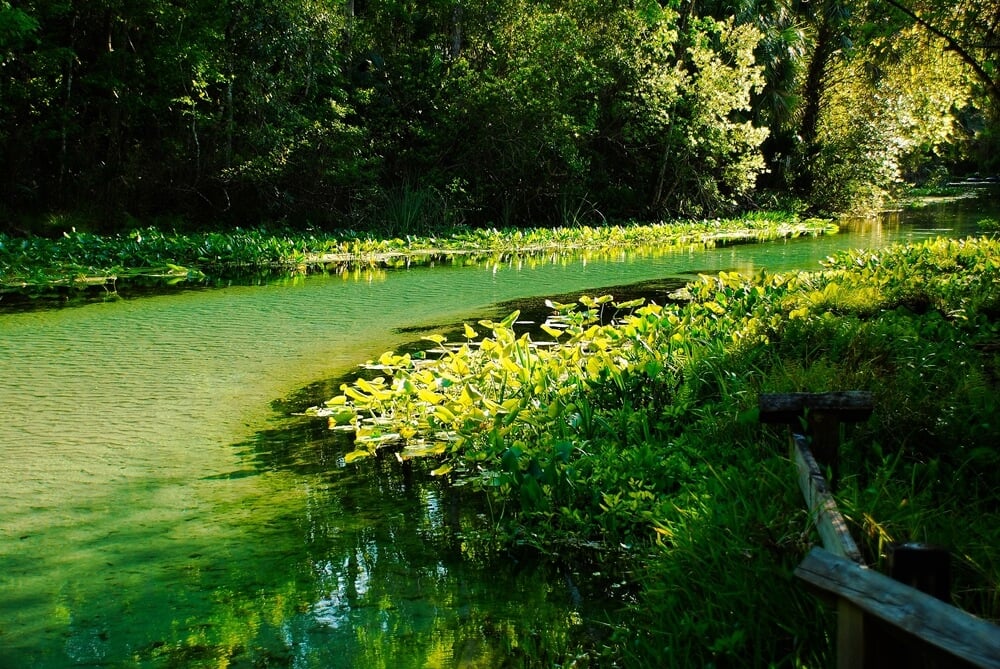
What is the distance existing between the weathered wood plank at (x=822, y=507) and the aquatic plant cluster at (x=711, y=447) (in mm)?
114

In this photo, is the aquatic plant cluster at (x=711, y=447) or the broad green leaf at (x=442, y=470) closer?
the aquatic plant cluster at (x=711, y=447)

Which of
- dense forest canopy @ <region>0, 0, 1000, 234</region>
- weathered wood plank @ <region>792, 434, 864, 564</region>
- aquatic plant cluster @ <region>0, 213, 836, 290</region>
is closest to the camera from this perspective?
weathered wood plank @ <region>792, 434, 864, 564</region>

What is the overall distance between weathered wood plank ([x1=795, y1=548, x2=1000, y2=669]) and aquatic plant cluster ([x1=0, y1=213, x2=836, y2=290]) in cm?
1103

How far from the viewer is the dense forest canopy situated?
51.8 feet

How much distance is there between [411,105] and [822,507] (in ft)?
58.6

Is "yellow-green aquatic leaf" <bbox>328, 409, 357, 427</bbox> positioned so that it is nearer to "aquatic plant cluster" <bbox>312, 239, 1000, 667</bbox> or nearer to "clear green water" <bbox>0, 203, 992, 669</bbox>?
"aquatic plant cluster" <bbox>312, 239, 1000, 667</bbox>

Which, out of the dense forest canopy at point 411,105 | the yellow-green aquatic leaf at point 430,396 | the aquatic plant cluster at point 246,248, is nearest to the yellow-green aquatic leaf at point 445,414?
the yellow-green aquatic leaf at point 430,396

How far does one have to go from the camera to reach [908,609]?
1.48 m

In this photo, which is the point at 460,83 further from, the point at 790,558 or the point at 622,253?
the point at 790,558

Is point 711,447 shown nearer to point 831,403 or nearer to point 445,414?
point 831,403

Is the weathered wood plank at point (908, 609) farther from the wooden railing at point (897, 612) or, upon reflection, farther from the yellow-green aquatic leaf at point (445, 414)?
the yellow-green aquatic leaf at point (445, 414)

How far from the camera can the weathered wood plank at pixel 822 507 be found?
2.07 m

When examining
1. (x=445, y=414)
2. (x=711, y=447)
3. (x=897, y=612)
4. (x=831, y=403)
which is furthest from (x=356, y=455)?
(x=897, y=612)

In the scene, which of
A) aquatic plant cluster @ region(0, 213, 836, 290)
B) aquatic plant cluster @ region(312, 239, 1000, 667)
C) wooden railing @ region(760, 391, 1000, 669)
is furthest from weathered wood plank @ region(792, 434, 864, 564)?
aquatic plant cluster @ region(0, 213, 836, 290)
